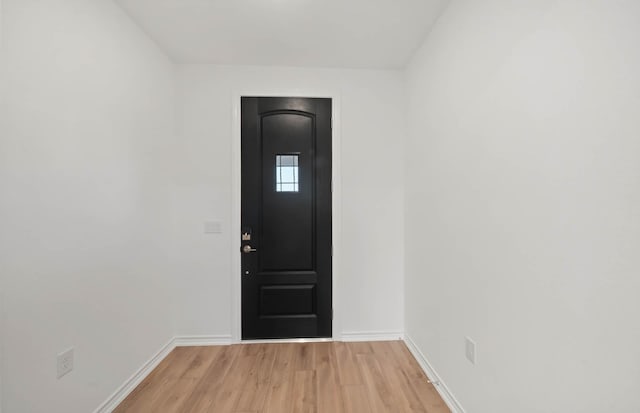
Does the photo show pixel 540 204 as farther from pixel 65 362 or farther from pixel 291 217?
pixel 65 362

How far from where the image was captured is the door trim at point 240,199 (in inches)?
97.2

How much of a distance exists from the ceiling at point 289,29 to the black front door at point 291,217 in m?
0.40

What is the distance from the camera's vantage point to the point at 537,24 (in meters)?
1.04

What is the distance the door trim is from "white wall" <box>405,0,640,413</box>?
0.94 meters

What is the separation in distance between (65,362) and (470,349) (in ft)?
7.02

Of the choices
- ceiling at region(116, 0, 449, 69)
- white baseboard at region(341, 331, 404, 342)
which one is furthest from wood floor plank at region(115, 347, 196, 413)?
ceiling at region(116, 0, 449, 69)

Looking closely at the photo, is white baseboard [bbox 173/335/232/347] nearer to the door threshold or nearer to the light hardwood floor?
the light hardwood floor

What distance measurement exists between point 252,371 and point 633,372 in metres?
2.07

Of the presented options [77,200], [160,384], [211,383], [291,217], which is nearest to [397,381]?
[211,383]

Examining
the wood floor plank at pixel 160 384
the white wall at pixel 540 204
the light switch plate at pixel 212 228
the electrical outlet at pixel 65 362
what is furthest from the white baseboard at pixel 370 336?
the electrical outlet at pixel 65 362

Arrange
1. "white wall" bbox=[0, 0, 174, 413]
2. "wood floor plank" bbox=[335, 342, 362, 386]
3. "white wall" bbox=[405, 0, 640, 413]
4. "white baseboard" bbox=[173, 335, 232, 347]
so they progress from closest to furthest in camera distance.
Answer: "white wall" bbox=[405, 0, 640, 413] → "white wall" bbox=[0, 0, 174, 413] → "wood floor plank" bbox=[335, 342, 362, 386] → "white baseboard" bbox=[173, 335, 232, 347]

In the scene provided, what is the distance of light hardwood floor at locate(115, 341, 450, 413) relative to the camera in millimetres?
1709

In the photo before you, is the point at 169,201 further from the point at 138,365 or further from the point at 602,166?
the point at 602,166

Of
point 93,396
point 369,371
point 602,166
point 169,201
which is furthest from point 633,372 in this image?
point 169,201
